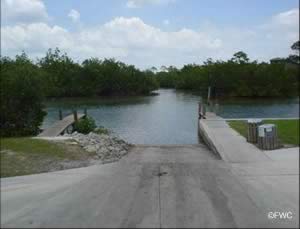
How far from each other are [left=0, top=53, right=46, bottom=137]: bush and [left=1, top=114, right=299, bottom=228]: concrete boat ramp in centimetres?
817

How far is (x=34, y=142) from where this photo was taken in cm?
1091

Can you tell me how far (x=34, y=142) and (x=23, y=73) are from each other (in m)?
5.95

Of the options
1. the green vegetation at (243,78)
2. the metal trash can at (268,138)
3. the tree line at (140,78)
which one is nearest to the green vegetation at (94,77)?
the tree line at (140,78)

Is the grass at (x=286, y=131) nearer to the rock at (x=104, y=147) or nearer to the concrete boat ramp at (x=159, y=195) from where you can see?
the concrete boat ramp at (x=159, y=195)

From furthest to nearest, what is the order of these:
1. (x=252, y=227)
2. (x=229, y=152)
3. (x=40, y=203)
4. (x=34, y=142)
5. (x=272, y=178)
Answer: (x=34, y=142), (x=229, y=152), (x=272, y=178), (x=40, y=203), (x=252, y=227)

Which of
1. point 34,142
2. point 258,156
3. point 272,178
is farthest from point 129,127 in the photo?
point 272,178

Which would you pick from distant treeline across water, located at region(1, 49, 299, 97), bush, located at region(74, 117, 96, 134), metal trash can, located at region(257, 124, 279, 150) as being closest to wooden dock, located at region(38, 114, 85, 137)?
bush, located at region(74, 117, 96, 134)

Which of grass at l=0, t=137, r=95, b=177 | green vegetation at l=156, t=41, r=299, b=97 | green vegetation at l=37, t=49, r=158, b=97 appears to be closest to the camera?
grass at l=0, t=137, r=95, b=177

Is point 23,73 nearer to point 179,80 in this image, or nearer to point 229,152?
point 229,152

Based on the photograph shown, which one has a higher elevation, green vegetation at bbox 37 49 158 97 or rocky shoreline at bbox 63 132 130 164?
green vegetation at bbox 37 49 158 97

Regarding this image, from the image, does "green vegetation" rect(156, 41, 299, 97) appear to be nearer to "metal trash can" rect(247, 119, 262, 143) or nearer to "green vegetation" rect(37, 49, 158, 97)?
"green vegetation" rect(37, 49, 158, 97)

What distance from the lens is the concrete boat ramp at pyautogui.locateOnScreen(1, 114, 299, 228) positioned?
537 centimetres

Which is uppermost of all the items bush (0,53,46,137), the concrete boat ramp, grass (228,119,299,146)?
bush (0,53,46,137)

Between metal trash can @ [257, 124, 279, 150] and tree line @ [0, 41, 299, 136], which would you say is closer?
metal trash can @ [257, 124, 279, 150]
